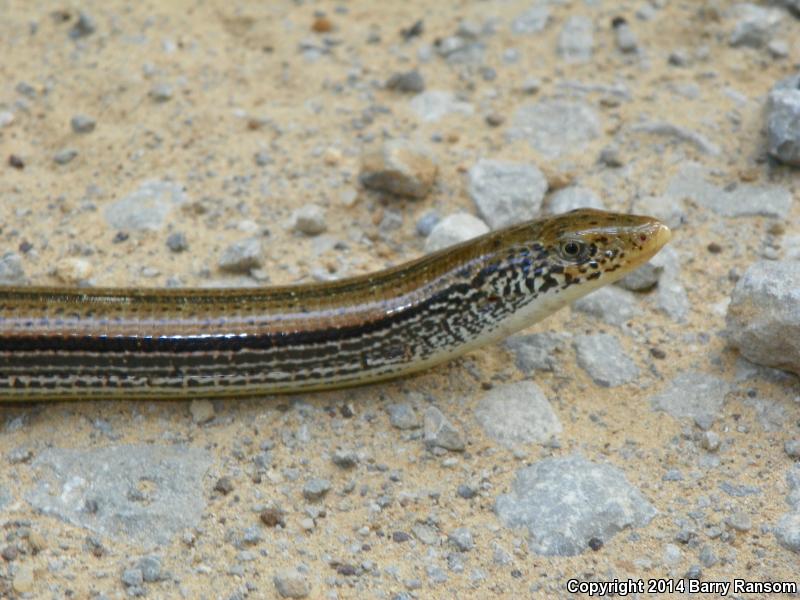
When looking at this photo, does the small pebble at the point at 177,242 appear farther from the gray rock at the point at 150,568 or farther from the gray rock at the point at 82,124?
the gray rock at the point at 150,568

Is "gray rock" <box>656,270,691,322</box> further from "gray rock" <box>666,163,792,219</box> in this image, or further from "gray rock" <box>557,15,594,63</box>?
"gray rock" <box>557,15,594,63</box>

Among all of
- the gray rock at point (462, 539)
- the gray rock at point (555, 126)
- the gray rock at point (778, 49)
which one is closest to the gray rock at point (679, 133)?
the gray rock at point (555, 126)

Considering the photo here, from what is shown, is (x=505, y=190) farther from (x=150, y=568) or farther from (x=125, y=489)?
(x=150, y=568)

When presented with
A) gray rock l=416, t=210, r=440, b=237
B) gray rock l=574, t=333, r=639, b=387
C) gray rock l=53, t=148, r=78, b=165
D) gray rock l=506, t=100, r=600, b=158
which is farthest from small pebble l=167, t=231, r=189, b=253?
gray rock l=574, t=333, r=639, b=387

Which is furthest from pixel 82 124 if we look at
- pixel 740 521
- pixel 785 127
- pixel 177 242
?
pixel 740 521

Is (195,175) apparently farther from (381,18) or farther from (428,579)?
(428,579)

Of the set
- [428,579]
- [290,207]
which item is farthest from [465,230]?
[428,579]
